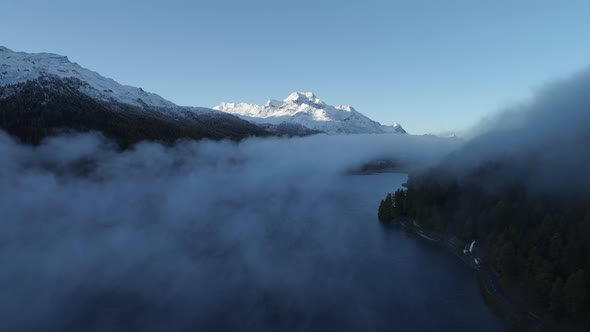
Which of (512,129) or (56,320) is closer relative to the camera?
(56,320)

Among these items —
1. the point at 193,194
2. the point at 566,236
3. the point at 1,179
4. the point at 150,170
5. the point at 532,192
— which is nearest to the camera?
the point at 566,236

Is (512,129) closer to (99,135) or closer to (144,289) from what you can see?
(144,289)

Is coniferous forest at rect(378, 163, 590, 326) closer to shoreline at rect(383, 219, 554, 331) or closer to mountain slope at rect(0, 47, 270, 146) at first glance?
shoreline at rect(383, 219, 554, 331)

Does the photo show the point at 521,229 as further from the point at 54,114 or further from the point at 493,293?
the point at 54,114

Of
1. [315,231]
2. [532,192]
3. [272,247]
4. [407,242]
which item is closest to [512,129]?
[532,192]

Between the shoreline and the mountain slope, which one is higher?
the mountain slope

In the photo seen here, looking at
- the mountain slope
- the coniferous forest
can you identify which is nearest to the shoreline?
the coniferous forest

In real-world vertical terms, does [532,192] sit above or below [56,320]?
above

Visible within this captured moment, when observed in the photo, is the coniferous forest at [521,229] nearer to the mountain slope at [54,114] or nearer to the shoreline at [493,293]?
the shoreline at [493,293]

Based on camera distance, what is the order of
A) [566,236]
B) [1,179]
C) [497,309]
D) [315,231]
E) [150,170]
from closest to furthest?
1. [497,309]
2. [566,236]
3. [315,231]
4. [1,179]
5. [150,170]

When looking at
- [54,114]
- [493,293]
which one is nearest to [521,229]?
[493,293]

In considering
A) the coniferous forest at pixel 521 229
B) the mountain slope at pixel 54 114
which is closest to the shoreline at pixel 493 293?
the coniferous forest at pixel 521 229
